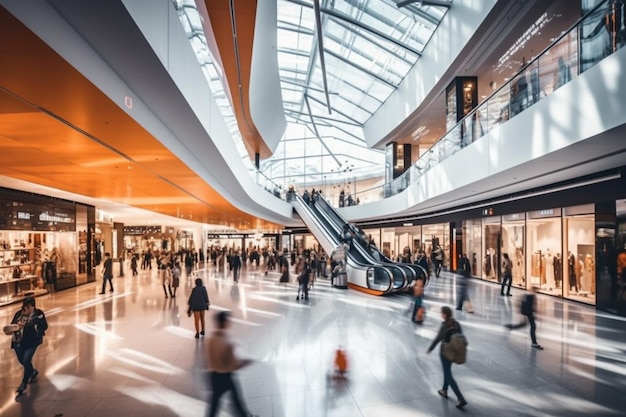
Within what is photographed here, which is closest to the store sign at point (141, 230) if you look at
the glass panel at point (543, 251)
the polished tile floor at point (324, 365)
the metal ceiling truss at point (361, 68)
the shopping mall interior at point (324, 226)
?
the shopping mall interior at point (324, 226)

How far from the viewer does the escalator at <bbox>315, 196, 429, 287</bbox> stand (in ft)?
51.3

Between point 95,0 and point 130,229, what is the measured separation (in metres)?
43.3

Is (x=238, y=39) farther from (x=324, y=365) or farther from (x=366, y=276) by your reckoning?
(x=366, y=276)

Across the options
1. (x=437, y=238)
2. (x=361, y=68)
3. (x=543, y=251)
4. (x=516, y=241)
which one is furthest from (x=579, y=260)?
(x=361, y=68)

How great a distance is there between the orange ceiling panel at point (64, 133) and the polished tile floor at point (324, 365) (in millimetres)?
4133

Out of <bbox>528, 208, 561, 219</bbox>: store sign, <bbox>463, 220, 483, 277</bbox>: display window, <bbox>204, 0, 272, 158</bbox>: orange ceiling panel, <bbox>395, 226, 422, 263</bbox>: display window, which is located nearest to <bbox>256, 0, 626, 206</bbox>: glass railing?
<bbox>528, 208, 561, 219</bbox>: store sign

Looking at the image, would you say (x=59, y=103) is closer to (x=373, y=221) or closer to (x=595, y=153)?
(x=595, y=153)

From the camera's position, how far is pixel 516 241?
1672cm

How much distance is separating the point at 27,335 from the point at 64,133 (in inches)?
133

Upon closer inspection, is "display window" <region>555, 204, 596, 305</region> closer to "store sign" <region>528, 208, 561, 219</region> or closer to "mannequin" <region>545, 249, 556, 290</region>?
"store sign" <region>528, 208, 561, 219</region>

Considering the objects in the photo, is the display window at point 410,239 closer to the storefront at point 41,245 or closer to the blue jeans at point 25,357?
the storefront at point 41,245

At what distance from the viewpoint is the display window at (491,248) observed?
18094 mm

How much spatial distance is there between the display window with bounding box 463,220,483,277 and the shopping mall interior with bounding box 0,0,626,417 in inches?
5.2

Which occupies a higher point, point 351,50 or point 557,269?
point 351,50
